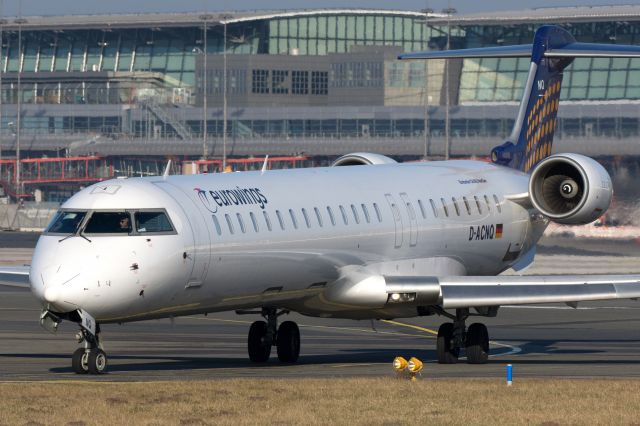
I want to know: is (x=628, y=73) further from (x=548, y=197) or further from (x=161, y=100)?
(x=548, y=197)

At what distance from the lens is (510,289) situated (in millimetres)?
27625

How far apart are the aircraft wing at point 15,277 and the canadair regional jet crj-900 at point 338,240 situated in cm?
9

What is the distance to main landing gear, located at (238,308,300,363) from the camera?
93.9ft

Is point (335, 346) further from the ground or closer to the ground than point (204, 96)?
closer to the ground

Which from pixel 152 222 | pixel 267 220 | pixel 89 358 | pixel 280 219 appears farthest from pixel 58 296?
pixel 280 219

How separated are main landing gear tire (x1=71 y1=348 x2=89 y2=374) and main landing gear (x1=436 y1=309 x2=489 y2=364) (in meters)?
7.70

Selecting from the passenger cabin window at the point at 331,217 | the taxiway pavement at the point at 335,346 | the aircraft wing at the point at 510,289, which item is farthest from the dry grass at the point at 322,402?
the passenger cabin window at the point at 331,217

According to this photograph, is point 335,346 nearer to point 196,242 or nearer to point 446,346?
point 446,346

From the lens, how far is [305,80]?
14750cm

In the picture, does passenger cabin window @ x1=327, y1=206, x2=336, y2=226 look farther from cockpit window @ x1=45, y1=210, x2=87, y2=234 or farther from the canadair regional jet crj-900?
cockpit window @ x1=45, y1=210, x2=87, y2=234

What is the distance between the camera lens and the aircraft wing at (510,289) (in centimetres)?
2719

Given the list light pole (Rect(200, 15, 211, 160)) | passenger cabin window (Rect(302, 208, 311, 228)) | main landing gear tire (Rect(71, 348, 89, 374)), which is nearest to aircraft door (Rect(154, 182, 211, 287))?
main landing gear tire (Rect(71, 348, 89, 374))

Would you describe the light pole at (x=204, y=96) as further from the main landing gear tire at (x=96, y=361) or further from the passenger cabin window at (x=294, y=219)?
the main landing gear tire at (x=96, y=361)

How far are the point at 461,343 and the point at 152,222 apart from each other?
7506 millimetres
